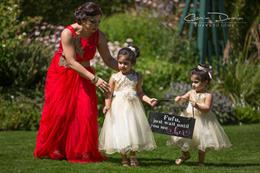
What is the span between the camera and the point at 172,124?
306 inches

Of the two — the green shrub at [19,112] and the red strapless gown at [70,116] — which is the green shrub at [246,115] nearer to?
the green shrub at [19,112]

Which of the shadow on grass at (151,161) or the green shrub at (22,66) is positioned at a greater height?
the green shrub at (22,66)

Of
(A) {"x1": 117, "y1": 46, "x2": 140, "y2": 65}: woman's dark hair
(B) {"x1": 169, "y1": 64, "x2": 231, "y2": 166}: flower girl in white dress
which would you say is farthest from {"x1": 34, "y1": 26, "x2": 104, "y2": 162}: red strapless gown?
(B) {"x1": 169, "y1": 64, "x2": 231, "y2": 166}: flower girl in white dress

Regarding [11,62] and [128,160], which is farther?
[11,62]

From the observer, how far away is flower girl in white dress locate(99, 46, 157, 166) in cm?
771

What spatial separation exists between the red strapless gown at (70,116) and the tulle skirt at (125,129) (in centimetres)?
33

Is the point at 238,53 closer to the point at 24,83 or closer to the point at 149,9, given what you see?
the point at 149,9

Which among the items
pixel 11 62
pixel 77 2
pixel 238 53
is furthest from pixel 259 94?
pixel 77 2

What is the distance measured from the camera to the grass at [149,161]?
25.1 feet

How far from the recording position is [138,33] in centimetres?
1700

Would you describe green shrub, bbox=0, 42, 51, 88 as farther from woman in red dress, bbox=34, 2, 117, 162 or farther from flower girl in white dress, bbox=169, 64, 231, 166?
flower girl in white dress, bbox=169, 64, 231, 166

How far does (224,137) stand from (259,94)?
22.1 ft

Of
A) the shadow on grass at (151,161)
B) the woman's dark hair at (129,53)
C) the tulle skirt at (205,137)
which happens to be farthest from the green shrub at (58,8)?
the tulle skirt at (205,137)

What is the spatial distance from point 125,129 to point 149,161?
2.87 ft
